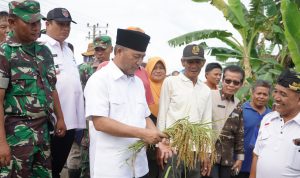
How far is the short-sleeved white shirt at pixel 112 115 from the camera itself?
266 centimetres

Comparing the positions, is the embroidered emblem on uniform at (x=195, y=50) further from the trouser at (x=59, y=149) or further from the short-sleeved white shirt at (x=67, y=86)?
the trouser at (x=59, y=149)

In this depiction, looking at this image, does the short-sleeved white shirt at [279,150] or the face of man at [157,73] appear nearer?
the short-sleeved white shirt at [279,150]

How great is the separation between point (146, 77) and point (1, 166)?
1927 mm

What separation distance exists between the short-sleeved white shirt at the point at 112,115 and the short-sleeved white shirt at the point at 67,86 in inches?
35.3

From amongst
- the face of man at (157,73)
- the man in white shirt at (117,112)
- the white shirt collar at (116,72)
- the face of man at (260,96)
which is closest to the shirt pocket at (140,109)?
the man in white shirt at (117,112)

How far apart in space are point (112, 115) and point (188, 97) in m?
1.27

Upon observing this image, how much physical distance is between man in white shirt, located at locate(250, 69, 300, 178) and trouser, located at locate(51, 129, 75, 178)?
1843mm

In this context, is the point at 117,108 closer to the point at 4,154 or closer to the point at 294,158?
the point at 4,154

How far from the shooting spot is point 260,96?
4266 millimetres

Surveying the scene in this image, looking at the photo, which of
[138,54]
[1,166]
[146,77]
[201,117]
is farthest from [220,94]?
[1,166]

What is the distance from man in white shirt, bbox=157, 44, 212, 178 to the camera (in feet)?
12.3

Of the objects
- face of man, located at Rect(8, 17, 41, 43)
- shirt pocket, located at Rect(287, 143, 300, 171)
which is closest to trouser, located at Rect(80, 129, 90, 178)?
face of man, located at Rect(8, 17, 41, 43)

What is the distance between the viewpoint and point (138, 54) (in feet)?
8.93

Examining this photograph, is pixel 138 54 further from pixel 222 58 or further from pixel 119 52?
pixel 222 58
